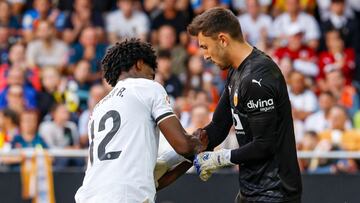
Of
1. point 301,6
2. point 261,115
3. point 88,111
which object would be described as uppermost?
point 301,6

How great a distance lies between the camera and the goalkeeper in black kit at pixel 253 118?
5.87 meters

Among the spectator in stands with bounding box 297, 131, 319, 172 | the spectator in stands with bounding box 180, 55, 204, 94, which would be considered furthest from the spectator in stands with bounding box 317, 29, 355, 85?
the spectator in stands with bounding box 297, 131, 319, 172

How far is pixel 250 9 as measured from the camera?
1423cm

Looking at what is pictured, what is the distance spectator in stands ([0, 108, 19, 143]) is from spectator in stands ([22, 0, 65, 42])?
8.85 ft

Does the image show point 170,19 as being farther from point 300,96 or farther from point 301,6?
point 300,96

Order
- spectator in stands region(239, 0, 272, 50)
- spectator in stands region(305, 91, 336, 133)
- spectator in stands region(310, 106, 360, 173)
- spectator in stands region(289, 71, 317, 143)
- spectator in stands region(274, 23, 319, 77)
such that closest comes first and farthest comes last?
spectator in stands region(310, 106, 360, 173) < spectator in stands region(305, 91, 336, 133) < spectator in stands region(289, 71, 317, 143) < spectator in stands region(274, 23, 319, 77) < spectator in stands region(239, 0, 272, 50)

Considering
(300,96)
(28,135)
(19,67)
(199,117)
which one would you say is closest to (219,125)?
(199,117)

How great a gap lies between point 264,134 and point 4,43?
8.80 meters

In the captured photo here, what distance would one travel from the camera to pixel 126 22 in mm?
14445

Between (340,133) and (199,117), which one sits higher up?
(199,117)

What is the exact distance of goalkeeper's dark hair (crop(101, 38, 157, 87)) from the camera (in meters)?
6.11

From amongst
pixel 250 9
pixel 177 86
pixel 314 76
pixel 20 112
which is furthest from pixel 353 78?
pixel 20 112

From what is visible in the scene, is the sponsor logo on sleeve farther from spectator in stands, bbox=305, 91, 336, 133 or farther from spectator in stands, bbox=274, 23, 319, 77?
spectator in stands, bbox=274, 23, 319, 77

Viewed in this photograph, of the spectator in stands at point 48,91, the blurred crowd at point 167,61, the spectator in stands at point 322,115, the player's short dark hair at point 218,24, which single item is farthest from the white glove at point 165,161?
the spectator in stands at point 48,91
